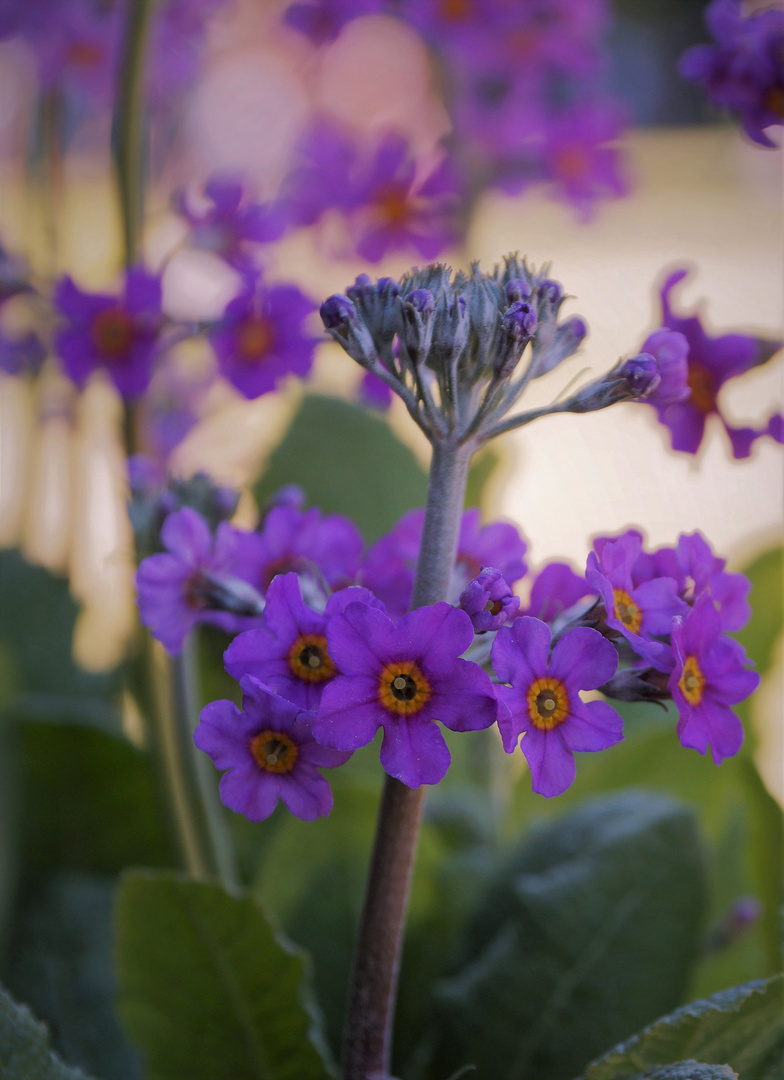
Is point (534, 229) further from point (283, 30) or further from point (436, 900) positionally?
point (436, 900)

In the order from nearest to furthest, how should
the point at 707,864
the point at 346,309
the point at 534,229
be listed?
the point at 346,309 < the point at 707,864 < the point at 534,229

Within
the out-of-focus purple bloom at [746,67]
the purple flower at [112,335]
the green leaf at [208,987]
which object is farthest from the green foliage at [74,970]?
the out-of-focus purple bloom at [746,67]

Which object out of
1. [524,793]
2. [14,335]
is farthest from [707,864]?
[14,335]

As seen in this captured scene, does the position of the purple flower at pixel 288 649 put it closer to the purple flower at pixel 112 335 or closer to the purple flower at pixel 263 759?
the purple flower at pixel 263 759

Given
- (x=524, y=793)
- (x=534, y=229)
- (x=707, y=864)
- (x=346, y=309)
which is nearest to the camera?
(x=346, y=309)

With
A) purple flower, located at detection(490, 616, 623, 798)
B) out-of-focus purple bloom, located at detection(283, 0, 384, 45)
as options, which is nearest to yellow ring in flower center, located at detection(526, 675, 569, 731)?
purple flower, located at detection(490, 616, 623, 798)
